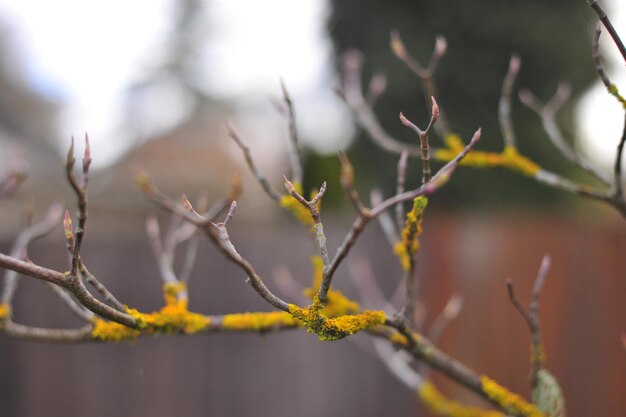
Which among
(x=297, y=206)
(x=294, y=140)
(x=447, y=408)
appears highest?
(x=294, y=140)

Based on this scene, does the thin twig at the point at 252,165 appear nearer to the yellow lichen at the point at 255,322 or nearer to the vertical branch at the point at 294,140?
the vertical branch at the point at 294,140

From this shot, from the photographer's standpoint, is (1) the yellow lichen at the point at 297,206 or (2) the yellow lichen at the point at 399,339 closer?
(2) the yellow lichen at the point at 399,339

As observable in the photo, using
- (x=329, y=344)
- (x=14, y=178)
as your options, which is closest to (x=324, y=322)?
(x=14, y=178)

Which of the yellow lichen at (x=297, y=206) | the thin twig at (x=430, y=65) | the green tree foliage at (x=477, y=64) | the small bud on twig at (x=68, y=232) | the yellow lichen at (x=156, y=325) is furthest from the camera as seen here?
the green tree foliage at (x=477, y=64)

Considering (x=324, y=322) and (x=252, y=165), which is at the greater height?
(x=252, y=165)

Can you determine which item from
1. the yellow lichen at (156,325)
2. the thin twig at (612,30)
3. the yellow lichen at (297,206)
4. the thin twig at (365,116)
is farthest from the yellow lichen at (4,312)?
the thin twig at (612,30)

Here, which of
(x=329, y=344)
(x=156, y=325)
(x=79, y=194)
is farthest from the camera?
(x=329, y=344)

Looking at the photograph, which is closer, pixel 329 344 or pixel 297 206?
pixel 297 206

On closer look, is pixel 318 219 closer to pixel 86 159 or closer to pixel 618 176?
pixel 86 159
